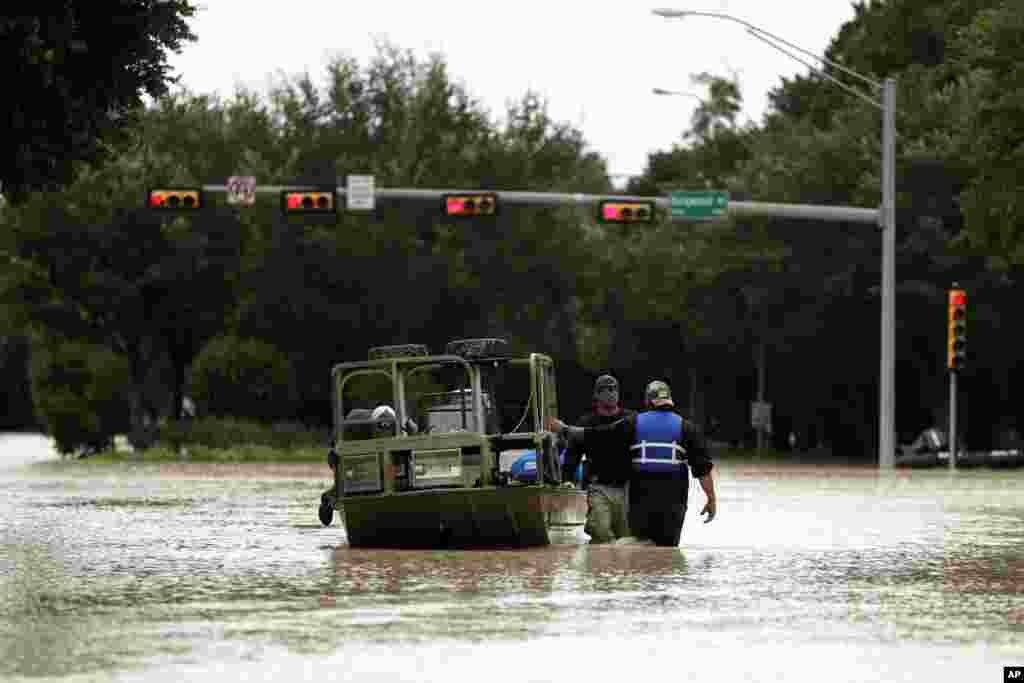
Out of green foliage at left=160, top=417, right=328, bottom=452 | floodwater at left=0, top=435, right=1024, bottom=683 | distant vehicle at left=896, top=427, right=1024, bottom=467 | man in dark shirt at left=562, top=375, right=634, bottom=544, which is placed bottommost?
distant vehicle at left=896, top=427, right=1024, bottom=467

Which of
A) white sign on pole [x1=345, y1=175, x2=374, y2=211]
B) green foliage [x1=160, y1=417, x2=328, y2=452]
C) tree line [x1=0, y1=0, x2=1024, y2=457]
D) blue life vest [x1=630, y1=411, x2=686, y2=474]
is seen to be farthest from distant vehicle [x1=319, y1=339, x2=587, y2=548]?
green foliage [x1=160, y1=417, x2=328, y2=452]

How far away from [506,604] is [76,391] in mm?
47902

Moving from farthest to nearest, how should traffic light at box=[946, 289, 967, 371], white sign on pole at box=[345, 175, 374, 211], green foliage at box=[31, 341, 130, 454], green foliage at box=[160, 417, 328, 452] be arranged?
green foliage at box=[31, 341, 130, 454], green foliage at box=[160, 417, 328, 452], traffic light at box=[946, 289, 967, 371], white sign on pole at box=[345, 175, 374, 211]

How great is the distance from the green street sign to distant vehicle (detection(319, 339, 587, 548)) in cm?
2612

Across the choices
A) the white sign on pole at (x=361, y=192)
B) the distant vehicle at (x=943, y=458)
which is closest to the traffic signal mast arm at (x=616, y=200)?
the white sign on pole at (x=361, y=192)

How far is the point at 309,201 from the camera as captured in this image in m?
45.2

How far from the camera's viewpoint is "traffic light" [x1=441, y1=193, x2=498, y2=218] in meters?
45.4

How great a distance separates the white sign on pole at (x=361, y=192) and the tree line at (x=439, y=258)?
8586 millimetres

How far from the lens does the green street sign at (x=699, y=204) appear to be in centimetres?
4622

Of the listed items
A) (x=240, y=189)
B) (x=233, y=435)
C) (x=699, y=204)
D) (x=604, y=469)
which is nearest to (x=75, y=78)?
(x=604, y=469)

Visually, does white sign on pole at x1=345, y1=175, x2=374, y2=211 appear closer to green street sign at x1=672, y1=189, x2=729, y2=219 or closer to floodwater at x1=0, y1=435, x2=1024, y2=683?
green street sign at x1=672, y1=189, x2=729, y2=219

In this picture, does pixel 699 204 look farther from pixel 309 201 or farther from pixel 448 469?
pixel 448 469

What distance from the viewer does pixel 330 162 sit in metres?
65.9

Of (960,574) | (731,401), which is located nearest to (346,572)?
(960,574)
